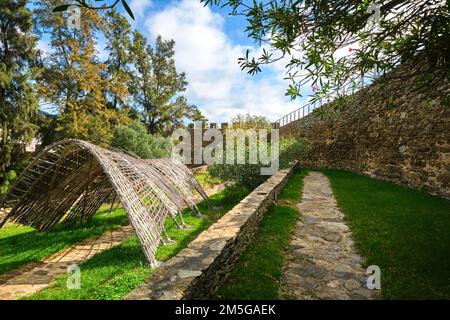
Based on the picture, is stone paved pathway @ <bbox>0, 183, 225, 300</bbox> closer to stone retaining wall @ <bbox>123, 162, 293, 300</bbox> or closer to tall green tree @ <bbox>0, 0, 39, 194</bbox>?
stone retaining wall @ <bbox>123, 162, 293, 300</bbox>

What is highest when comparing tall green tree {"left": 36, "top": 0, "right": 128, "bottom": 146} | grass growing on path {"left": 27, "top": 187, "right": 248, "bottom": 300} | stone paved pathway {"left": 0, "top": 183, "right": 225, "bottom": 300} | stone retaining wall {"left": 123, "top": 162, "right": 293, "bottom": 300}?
tall green tree {"left": 36, "top": 0, "right": 128, "bottom": 146}

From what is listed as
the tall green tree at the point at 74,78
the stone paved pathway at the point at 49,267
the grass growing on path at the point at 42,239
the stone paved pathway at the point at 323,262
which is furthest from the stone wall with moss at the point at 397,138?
the tall green tree at the point at 74,78

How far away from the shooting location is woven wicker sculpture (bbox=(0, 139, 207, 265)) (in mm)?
6297

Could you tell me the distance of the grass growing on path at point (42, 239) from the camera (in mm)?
6688

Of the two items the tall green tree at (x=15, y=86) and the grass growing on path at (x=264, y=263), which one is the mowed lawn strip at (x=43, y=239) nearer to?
the grass growing on path at (x=264, y=263)

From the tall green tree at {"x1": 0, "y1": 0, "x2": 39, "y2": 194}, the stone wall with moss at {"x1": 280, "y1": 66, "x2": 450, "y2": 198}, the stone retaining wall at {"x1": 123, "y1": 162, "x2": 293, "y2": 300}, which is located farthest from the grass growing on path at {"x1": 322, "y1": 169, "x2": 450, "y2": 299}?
the tall green tree at {"x1": 0, "y1": 0, "x2": 39, "y2": 194}

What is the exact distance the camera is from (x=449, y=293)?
3.77 meters

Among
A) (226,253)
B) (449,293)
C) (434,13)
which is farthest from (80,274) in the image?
(434,13)

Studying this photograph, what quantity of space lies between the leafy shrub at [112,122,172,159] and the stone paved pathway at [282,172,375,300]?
14211mm

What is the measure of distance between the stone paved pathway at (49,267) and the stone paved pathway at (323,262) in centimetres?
432

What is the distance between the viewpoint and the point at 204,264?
3.72 metres

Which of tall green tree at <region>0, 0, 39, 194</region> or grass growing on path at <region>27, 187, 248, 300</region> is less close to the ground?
tall green tree at <region>0, 0, 39, 194</region>

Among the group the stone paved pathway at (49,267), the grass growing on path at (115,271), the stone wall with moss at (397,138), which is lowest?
the stone paved pathway at (49,267)
